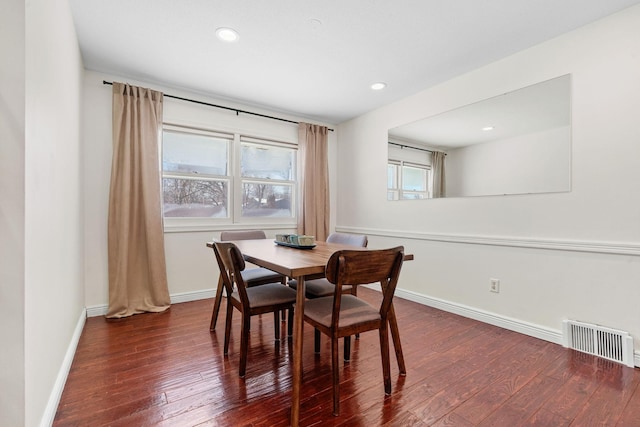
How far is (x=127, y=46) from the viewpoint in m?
2.36

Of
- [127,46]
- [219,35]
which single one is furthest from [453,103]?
[127,46]

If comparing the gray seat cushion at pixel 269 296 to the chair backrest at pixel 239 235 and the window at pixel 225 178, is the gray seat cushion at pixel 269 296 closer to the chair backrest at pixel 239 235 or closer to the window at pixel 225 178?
the chair backrest at pixel 239 235

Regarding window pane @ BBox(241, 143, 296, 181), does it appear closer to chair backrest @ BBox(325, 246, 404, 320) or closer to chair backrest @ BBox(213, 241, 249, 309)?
chair backrest @ BBox(213, 241, 249, 309)

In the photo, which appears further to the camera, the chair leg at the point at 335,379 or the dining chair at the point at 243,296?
the dining chair at the point at 243,296

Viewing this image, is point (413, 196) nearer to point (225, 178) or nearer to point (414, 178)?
point (414, 178)

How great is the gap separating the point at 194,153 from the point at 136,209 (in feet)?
2.98

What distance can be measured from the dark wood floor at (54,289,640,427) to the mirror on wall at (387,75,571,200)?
132cm

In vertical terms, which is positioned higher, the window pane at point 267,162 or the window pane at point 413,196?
the window pane at point 267,162

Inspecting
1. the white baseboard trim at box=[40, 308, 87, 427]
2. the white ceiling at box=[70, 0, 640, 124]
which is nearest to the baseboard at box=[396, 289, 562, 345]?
the white ceiling at box=[70, 0, 640, 124]

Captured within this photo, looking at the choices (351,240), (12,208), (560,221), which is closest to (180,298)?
(351,240)

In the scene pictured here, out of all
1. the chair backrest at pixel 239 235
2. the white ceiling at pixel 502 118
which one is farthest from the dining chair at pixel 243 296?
the white ceiling at pixel 502 118

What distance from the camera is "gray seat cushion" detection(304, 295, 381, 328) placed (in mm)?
1523

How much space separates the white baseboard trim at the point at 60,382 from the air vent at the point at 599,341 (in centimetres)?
318

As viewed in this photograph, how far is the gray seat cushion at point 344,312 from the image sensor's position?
1.52 meters
